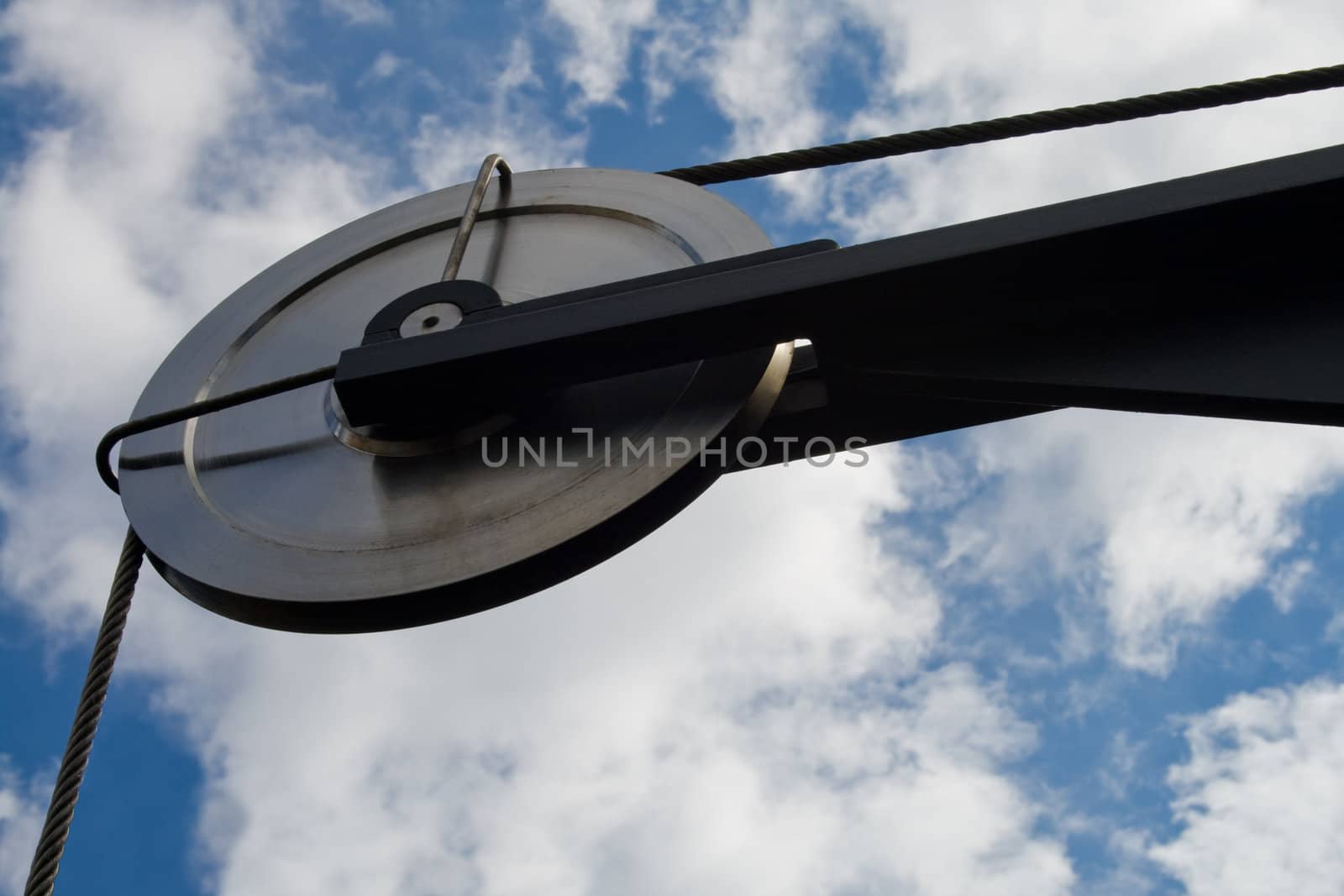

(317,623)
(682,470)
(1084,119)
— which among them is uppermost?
(1084,119)

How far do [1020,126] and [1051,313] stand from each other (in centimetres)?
106

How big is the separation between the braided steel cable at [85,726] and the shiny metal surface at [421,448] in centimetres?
9

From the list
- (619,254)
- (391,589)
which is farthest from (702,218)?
(391,589)

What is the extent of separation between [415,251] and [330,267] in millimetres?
231

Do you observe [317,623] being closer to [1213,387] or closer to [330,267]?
[330,267]

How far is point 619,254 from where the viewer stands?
3.29m

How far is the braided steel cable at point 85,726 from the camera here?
100 inches

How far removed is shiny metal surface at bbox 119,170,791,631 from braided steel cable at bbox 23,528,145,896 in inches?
3.5

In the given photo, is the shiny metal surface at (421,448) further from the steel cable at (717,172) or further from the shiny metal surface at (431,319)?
the shiny metal surface at (431,319)

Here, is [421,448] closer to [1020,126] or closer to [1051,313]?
[1051,313]

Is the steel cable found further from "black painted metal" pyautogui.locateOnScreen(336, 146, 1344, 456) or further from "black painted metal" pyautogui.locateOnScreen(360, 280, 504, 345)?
"black painted metal" pyautogui.locateOnScreen(336, 146, 1344, 456)

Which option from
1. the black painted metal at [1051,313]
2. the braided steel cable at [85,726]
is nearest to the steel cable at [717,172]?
the braided steel cable at [85,726]

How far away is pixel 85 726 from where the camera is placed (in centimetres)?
272

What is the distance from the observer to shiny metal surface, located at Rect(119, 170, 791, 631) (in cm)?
267
